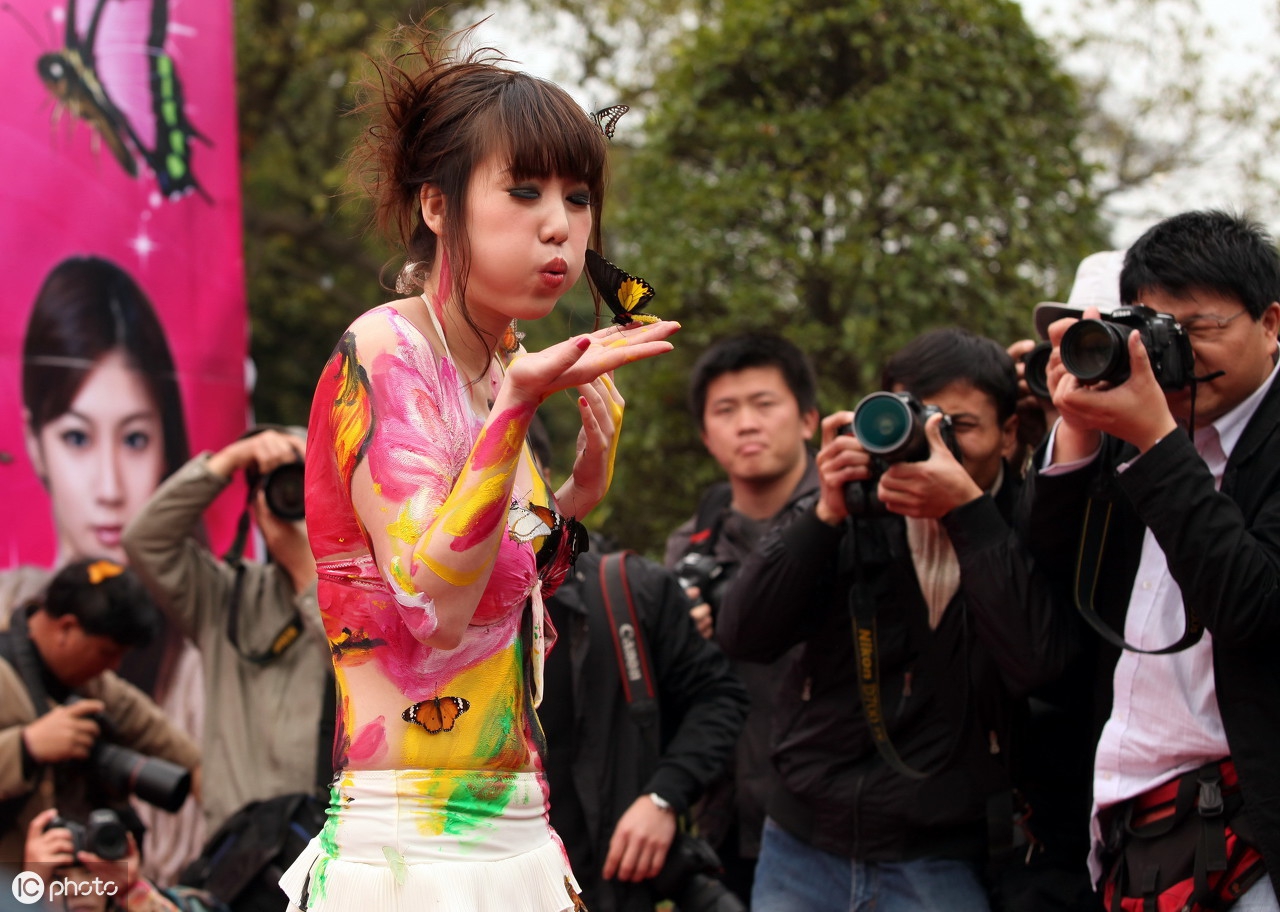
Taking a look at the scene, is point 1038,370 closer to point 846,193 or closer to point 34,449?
point 846,193

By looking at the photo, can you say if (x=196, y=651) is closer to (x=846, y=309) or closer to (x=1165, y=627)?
(x=846, y=309)

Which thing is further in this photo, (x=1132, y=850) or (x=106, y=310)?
(x=106, y=310)

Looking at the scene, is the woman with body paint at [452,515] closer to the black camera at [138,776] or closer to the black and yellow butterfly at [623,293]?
the black and yellow butterfly at [623,293]

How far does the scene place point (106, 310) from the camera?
4.68 metres

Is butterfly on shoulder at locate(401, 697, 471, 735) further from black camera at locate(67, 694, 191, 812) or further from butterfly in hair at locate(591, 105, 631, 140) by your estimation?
black camera at locate(67, 694, 191, 812)

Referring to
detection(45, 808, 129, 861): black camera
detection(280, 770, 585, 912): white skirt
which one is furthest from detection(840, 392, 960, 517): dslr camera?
detection(45, 808, 129, 861): black camera

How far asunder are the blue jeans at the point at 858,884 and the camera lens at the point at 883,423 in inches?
36.7

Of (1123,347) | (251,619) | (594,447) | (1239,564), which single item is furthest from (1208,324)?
(251,619)

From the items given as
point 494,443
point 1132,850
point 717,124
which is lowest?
point 1132,850

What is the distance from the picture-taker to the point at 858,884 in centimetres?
295

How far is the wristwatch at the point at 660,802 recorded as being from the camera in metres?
3.21

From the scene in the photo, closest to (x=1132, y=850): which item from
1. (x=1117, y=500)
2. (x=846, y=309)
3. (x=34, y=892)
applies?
(x=1117, y=500)

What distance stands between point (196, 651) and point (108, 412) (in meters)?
0.96

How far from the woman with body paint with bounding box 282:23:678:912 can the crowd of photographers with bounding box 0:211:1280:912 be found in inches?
47.2
